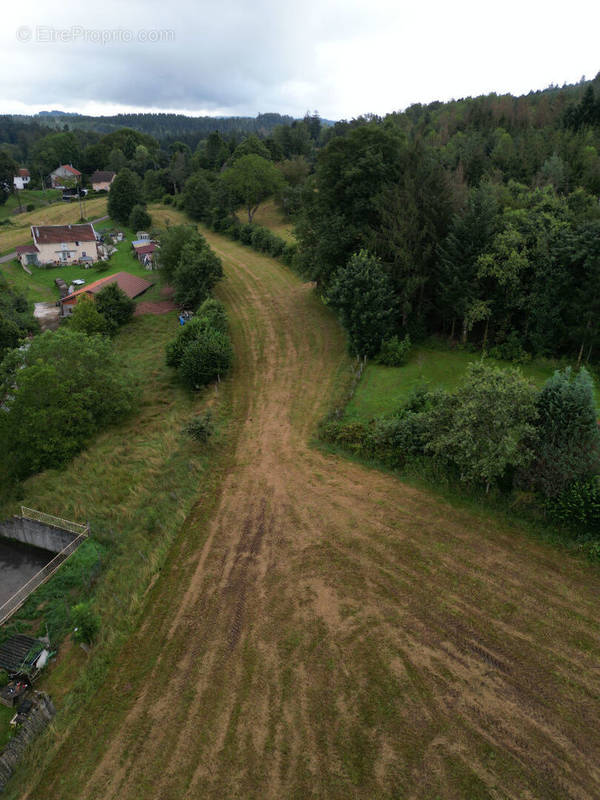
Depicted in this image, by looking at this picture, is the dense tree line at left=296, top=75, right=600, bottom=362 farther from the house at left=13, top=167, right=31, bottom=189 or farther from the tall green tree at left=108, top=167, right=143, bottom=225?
the house at left=13, top=167, right=31, bottom=189

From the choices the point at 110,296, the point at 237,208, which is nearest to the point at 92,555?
the point at 110,296

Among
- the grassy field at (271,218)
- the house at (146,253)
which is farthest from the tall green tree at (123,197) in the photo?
the house at (146,253)

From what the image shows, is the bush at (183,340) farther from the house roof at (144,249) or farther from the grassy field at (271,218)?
the grassy field at (271,218)

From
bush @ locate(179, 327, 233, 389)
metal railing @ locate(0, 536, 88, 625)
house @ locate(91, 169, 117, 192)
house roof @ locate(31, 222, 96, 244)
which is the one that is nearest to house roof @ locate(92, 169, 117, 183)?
house @ locate(91, 169, 117, 192)

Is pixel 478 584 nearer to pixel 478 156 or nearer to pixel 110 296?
pixel 110 296

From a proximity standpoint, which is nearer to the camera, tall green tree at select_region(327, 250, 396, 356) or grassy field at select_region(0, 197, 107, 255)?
tall green tree at select_region(327, 250, 396, 356)

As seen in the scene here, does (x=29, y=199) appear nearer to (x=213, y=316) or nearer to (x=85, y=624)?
(x=213, y=316)
